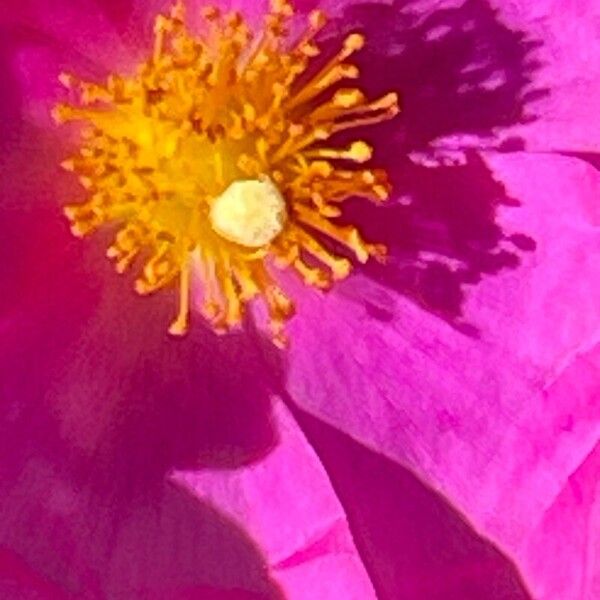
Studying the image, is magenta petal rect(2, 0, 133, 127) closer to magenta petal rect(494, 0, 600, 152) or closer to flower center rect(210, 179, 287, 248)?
flower center rect(210, 179, 287, 248)

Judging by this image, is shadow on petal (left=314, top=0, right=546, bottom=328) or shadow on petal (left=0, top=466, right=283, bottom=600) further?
shadow on petal (left=314, top=0, right=546, bottom=328)

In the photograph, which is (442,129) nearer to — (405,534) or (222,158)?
(222,158)

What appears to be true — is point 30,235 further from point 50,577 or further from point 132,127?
point 50,577

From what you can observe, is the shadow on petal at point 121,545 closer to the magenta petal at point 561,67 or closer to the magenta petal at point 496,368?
the magenta petal at point 496,368

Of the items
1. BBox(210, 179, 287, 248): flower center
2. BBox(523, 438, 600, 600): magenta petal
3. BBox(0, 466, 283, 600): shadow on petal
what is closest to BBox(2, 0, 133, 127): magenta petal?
BBox(210, 179, 287, 248): flower center

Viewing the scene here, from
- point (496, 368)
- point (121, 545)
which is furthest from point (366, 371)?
point (121, 545)

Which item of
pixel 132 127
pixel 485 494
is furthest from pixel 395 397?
pixel 132 127

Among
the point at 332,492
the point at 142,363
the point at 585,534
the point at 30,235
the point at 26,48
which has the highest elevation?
the point at 26,48
